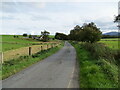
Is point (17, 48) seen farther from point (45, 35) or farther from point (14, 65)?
point (45, 35)

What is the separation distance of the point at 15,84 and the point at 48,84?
1.66 m

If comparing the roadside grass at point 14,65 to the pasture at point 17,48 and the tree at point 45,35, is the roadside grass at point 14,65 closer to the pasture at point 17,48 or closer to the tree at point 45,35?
the pasture at point 17,48

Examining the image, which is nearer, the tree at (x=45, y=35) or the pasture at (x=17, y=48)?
the pasture at (x=17, y=48)

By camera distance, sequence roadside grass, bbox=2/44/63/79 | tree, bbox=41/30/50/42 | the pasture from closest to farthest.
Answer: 1. roadside grass, bbox=2/44/63/79
2. the pasture
3. tree, bbox=41/30/50/42

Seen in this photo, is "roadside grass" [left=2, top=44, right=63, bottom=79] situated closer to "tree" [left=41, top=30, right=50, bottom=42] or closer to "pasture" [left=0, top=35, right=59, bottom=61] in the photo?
"pasture" [left=0, top=35, right=59, bottom=61]

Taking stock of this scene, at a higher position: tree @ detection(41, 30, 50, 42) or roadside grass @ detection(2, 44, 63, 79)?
tree @ detection(41, 30, 50, 42)

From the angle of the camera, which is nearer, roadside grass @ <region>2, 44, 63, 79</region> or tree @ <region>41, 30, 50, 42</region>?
roadside grass @ <region>2, 44, 63, 79</region>

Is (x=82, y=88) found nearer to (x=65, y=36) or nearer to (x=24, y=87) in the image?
(x=24, y=87)

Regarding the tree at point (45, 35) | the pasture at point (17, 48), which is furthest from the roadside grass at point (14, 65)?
the tree at point (45, 35)

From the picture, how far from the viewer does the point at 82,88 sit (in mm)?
7434

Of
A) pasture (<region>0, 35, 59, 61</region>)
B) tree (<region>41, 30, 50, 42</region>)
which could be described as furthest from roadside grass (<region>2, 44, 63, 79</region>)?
tree (<region>41, 30, 50, 42</region>)

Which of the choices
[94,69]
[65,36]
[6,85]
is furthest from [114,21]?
[65,36]

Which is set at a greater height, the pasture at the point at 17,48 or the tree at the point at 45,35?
the tree at the point at 45,35

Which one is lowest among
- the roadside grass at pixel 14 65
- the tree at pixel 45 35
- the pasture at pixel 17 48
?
the roadside grass at pixel 14 65
